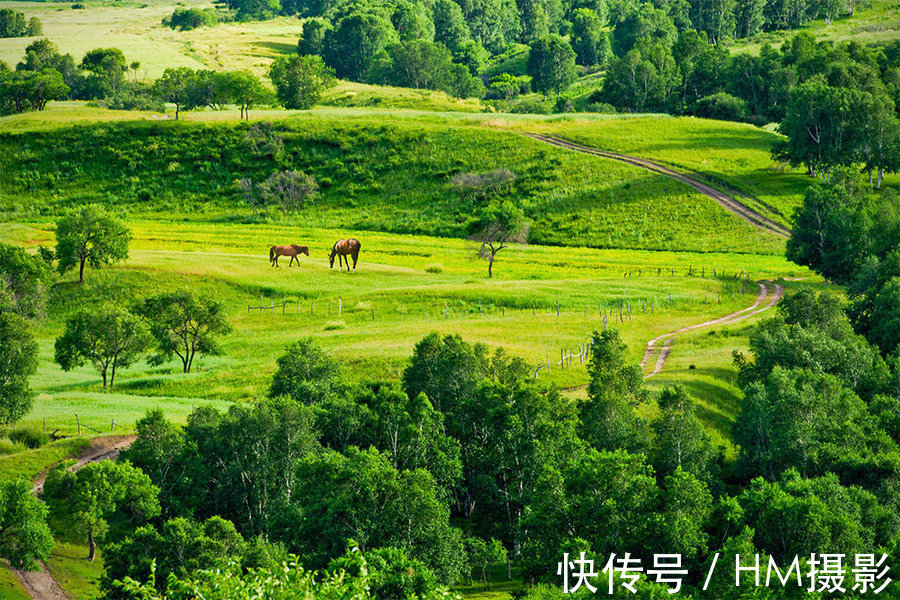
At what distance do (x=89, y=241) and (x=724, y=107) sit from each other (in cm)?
12667

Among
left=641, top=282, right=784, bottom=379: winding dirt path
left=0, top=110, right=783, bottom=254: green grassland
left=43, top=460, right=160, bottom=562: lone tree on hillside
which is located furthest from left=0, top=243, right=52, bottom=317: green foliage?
left=641, top=282, right=784, bottom=379: winding dirt path

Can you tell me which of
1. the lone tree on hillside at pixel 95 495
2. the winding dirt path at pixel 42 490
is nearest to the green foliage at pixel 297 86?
the winding dirt path at pixel 42 490

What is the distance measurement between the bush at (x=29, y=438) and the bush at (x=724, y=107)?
153m

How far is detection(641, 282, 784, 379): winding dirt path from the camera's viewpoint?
3214 inches

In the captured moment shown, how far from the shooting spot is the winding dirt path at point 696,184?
440 ft

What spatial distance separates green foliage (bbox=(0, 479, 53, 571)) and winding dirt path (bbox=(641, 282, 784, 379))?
44.1 meters

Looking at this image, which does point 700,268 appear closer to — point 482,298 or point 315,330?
point 482,298

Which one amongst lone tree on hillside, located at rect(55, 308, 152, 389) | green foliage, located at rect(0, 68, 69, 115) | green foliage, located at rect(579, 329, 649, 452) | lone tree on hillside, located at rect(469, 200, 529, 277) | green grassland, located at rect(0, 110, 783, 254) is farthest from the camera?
green foliage, located at rect(0, 68, 69, 115)

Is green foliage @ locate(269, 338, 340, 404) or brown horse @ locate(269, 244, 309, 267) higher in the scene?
brown horse @ locate(269, 244, 309, 267)

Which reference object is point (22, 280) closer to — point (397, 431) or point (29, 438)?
point (29, 438)

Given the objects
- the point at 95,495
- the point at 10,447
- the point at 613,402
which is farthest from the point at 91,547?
the point at 613,402

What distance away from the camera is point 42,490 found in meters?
54.9

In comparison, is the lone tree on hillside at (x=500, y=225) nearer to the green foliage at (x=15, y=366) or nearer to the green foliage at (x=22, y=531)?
the green foliage at (x=15, y=366)

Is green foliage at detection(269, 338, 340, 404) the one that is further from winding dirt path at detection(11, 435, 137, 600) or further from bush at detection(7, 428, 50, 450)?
bush at detection(7, 428, 50, 450)
